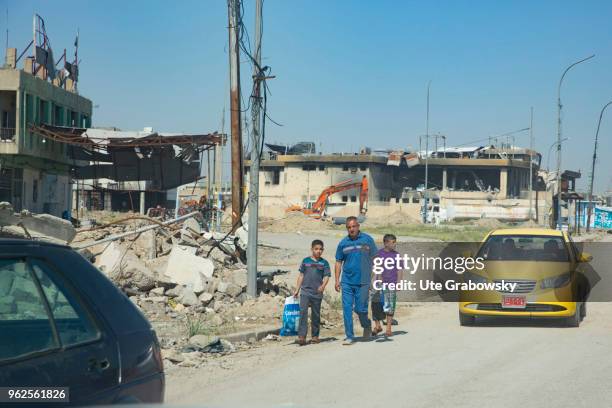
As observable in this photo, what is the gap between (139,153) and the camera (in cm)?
3212

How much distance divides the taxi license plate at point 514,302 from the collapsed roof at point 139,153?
590 inches

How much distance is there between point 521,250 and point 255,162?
16.8 feet

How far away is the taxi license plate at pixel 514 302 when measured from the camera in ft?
46.2

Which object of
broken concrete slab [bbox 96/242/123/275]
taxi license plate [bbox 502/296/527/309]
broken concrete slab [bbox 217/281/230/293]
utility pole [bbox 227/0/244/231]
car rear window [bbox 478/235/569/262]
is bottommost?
broken concrete slab [bbox 217/281/230/293]

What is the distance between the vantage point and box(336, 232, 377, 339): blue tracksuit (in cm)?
1265

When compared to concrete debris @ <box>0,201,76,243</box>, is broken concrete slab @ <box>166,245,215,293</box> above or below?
below

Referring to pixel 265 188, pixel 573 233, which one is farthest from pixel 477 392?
pixel 265 188

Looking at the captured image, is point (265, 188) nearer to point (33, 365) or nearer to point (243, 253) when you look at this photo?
point (243, 253)

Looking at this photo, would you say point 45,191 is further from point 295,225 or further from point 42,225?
point 295,225

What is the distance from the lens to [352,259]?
41.7 ft

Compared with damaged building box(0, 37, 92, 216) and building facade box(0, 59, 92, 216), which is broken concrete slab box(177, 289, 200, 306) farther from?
building facade box(0, 59, 92, 216)

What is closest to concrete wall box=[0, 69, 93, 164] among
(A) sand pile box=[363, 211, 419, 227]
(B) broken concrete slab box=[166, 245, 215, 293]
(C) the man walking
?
(B) broken concrete slab box=[166, 245, 215, 293]

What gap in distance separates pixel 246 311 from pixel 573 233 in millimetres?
51870

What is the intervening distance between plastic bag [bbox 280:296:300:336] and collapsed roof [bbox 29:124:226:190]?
14.5 metres
